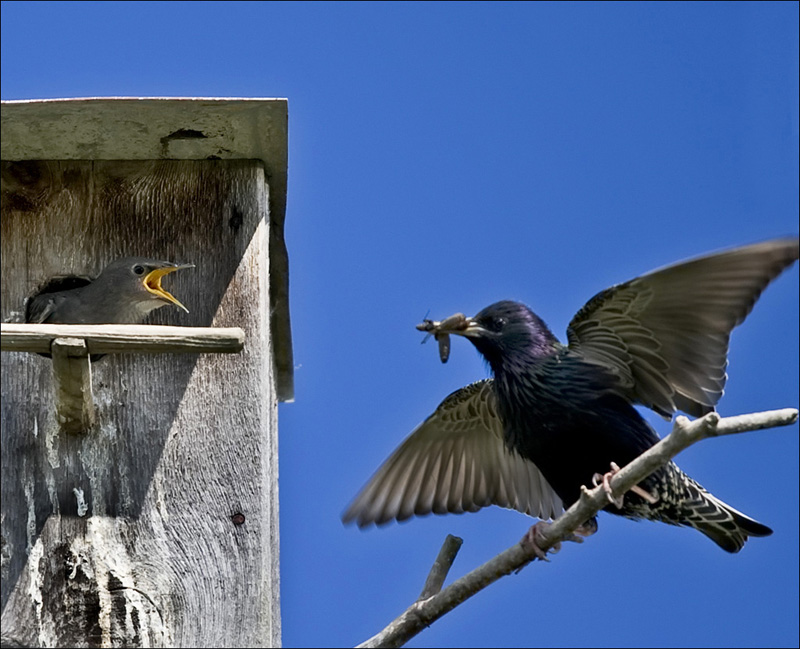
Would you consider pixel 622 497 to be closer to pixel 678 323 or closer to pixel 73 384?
pixel 678 323

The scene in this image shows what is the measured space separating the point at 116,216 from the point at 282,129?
676 mm

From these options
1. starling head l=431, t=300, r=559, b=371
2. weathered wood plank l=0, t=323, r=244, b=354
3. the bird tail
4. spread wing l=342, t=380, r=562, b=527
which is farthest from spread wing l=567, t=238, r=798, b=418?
weathered wood plank l=0, t=323, r=244, b=354

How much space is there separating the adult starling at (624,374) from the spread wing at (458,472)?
13cm

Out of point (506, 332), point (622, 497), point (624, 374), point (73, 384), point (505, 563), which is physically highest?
point (506, 332)

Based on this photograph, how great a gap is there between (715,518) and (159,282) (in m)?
2.15

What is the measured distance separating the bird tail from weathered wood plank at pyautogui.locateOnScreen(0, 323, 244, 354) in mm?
1813

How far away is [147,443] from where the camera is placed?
12.8ft

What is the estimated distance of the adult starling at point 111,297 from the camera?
4.25m

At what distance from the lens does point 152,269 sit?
4.25 m

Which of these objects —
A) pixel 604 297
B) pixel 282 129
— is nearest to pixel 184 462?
pixel 282 129

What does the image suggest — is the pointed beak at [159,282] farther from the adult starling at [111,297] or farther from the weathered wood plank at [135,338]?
the weathered wood plank at [135,338]

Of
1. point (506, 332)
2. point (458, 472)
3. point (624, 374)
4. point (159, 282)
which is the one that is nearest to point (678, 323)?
point (624, 374)

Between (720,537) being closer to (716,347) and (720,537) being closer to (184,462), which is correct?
(716,347)

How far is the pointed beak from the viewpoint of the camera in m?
4.25
